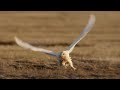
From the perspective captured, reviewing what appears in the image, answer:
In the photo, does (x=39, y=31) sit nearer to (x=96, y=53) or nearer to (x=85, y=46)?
(x=85, y=46)

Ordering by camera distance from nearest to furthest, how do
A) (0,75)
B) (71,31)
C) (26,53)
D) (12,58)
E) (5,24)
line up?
(0,75) → (12,58) → (26,53) → (71,31) → (5,24)

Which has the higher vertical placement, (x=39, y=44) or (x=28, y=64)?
(x=39, y=44)

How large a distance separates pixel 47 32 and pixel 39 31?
1412mm

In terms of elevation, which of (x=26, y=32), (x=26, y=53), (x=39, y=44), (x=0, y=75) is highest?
(x=26, y=32)

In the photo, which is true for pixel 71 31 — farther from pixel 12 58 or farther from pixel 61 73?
pixel 61 73

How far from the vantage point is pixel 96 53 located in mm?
23297

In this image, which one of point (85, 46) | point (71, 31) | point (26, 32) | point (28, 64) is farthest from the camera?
point (71, 31)

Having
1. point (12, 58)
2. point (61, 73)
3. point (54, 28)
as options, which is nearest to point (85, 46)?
point (12, 58)

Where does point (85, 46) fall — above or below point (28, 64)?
above

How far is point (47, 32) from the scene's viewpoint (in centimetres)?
3631

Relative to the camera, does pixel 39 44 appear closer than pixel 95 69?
No

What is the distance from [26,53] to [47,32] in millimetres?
14369

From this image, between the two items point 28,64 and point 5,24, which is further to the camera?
point 5,24

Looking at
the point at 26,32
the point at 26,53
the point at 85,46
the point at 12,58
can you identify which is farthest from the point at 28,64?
the point at 26,32
